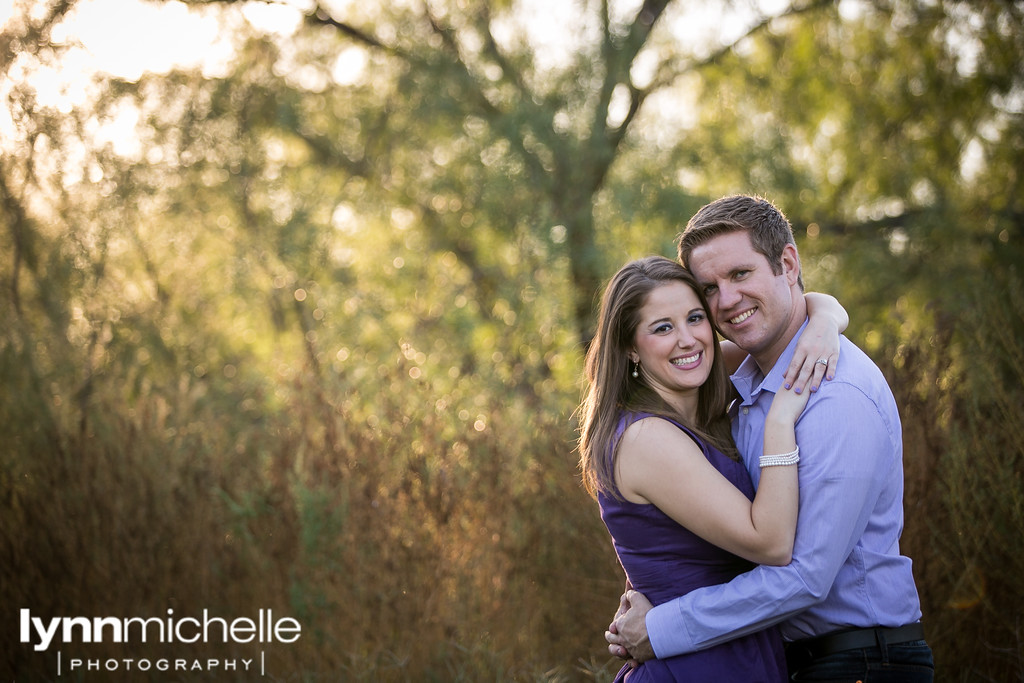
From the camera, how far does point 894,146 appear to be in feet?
34.2

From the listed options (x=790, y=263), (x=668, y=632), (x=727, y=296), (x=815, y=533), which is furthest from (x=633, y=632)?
(x=790, y=263)

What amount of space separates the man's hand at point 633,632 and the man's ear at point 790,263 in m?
1.16

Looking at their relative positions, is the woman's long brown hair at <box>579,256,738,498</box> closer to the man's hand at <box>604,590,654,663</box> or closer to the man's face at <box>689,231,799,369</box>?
the man's face at <box>689,231,799,369</box>

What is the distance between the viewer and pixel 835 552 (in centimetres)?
233

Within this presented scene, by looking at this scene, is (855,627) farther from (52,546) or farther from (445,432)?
(52,546)

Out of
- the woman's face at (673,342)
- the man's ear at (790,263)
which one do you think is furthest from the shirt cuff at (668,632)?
the man's ear at (790,263)

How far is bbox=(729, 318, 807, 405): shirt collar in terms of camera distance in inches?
107

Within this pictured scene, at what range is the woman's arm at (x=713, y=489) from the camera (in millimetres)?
2365

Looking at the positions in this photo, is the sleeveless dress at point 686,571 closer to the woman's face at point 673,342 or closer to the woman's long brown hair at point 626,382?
the woman's long brown hair at point 626,382

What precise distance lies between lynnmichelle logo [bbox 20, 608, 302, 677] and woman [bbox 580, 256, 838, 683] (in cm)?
303

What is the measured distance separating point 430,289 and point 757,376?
24.1ft

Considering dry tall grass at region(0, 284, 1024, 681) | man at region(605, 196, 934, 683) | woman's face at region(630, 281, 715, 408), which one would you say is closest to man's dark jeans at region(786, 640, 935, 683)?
man at region(605, 196, 934, 683)

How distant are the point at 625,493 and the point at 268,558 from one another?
3.56 meters

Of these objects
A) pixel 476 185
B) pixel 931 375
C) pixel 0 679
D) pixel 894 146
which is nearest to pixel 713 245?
pixel 931 375
